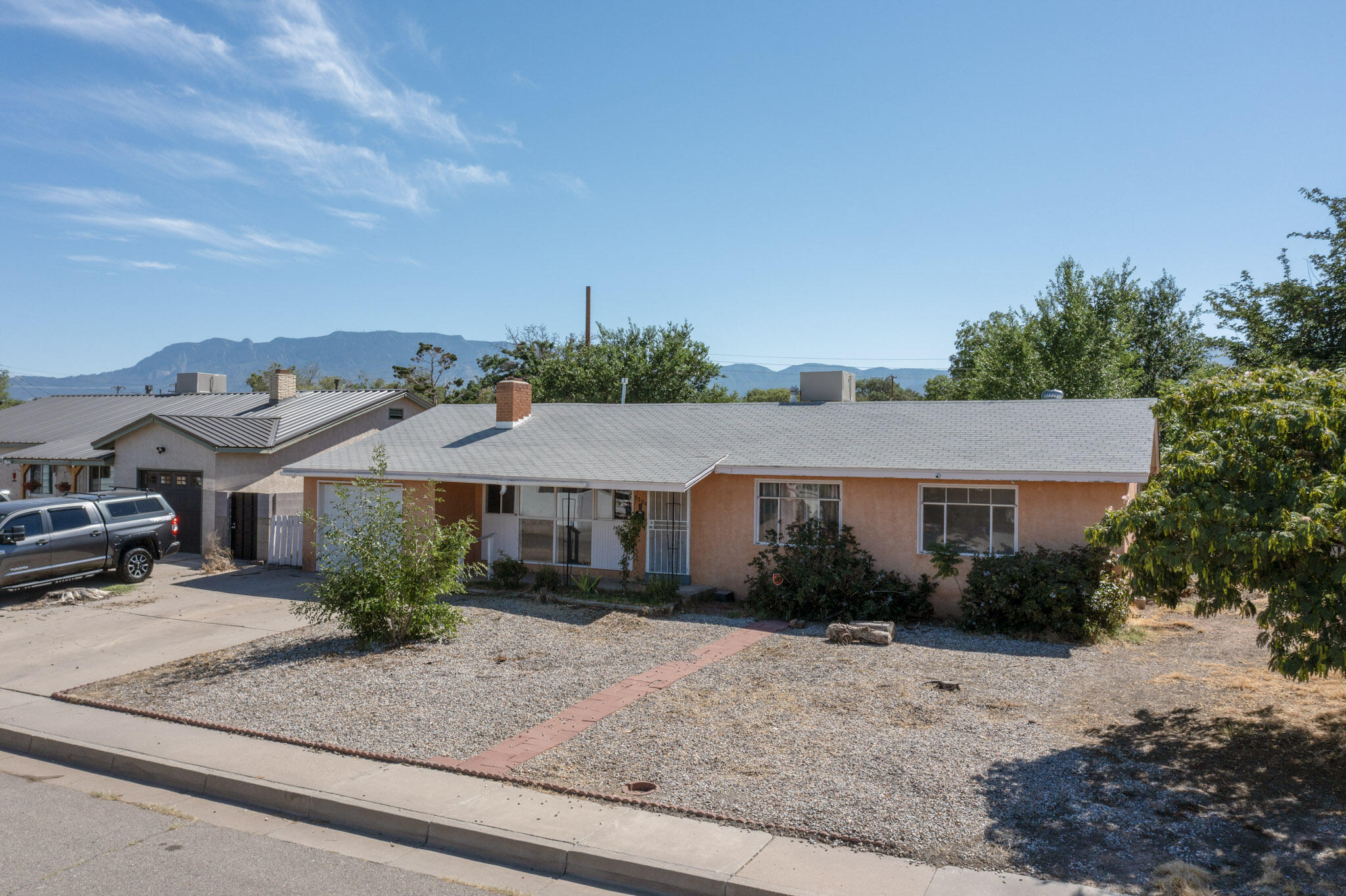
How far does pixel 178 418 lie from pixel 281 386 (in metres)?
4.41

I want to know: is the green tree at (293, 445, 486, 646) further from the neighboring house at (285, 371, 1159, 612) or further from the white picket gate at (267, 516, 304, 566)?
the white picket gate at (267, 516, 304, 566)

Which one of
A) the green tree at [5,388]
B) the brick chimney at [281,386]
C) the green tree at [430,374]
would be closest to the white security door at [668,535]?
the brick chimney at [281,386]

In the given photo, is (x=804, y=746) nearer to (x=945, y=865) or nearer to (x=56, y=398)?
(x=945, y=865)

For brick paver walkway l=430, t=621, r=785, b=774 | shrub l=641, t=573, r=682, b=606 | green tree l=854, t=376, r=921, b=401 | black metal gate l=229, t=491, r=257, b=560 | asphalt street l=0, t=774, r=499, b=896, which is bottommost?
asphalt street l=0, t=774, r=499, b=896

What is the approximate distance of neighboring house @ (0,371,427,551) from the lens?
21.1 meters

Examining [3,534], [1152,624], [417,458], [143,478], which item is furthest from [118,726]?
[143,478]

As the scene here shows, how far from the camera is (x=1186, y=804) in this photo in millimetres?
6695

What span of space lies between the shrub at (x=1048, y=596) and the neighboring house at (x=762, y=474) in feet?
2.60

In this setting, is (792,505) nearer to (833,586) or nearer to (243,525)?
(833,586)

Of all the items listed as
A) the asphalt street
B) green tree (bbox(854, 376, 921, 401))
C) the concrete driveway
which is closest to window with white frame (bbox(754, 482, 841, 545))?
the concrete driveway

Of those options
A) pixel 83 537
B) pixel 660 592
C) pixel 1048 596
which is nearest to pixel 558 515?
pixel 660 592

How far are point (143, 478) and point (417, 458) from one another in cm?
893

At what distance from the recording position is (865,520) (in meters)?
15.4

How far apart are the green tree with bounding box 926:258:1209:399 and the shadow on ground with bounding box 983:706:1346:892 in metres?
26.3
